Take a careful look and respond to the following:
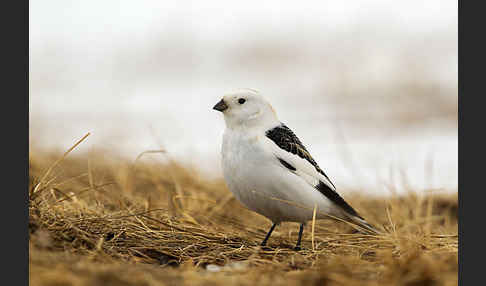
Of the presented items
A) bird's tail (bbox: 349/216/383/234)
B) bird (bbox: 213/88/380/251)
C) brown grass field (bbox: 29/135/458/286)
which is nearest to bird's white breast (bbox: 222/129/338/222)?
bird (bbox: 213/88/380/251)

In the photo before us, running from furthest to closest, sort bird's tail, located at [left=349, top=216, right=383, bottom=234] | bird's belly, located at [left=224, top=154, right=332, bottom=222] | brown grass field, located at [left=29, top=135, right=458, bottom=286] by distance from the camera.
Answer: bird's tail, located at [left=349, top=216, right=383, bottom=234] < bird's belly, located at [left=224, top=154, right=332, bottom=222] < brown grass field, located at [left=29, top=135, right=458, bottom=286]

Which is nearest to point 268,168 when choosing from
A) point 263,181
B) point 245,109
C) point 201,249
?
point 263,181

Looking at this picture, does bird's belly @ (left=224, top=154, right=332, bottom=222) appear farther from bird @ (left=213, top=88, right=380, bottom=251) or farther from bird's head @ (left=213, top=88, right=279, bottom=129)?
bird's head @ (left=213, top=88, right=279, bottom=129)

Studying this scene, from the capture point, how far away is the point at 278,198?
2441mm

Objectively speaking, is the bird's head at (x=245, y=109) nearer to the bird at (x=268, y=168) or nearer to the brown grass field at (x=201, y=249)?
the bird at (x=268, y=168)

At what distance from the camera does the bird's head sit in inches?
102

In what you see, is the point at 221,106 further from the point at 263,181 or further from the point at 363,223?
the point at 363,223

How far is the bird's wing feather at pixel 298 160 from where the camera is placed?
8.07 ft

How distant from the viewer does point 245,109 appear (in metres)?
2.60

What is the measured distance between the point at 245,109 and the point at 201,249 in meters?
0.81

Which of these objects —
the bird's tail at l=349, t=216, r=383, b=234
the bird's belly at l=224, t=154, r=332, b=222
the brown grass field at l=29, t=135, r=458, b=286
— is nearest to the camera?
the brown grass field at l=29, t=135, r=458, b=286

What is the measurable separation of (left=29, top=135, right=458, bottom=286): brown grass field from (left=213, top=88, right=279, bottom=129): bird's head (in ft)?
2.00

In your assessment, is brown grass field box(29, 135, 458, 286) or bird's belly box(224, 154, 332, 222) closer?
brown grass field box(29, 135, 458, 286)

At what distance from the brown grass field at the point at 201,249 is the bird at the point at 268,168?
0.56 feet
